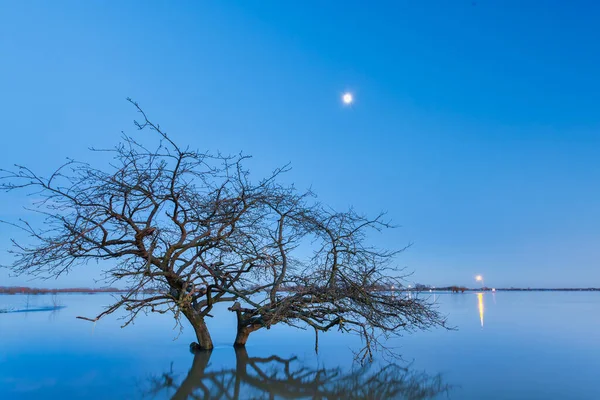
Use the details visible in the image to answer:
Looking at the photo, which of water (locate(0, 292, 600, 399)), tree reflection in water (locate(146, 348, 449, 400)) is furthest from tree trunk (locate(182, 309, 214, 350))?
tree reflection in water (locate(146, 348, 449, 400))

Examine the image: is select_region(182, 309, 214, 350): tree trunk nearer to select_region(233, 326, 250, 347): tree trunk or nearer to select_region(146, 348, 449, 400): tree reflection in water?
select_region(233, 326, 250, 347): tree trunk

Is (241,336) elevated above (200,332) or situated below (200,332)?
below

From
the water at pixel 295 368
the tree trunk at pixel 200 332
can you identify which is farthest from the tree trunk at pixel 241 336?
the tree trunk at pixel 200 332

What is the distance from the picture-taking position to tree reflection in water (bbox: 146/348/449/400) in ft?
21.1

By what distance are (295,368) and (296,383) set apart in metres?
1.35

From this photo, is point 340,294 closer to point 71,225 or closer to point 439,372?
point 439,372

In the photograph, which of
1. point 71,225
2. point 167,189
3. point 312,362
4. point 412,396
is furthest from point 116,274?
point 412,396

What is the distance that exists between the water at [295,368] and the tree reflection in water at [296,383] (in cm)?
2

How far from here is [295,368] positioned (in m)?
8.48

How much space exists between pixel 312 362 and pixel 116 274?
174 inches

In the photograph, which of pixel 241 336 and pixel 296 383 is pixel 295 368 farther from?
pixel 241 336

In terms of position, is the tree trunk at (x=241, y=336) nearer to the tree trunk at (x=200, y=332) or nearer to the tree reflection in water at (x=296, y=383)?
the tree trunk at (x=200, y=332)

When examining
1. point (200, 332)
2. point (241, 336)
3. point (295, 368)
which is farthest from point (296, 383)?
point (241, 336)

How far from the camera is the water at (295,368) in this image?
664 cm
